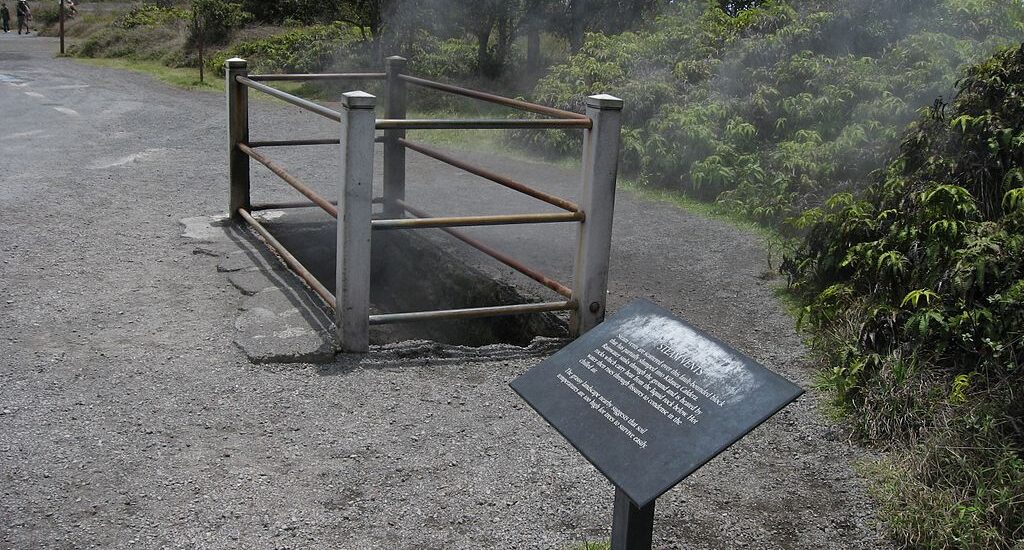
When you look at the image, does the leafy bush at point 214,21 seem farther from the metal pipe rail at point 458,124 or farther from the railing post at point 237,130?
the metal pipe rail at point 458,124

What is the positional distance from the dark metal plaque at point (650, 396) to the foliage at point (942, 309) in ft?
3.46

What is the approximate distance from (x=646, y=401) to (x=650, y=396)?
0.02 metres

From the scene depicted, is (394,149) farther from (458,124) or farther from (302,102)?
(458,124)

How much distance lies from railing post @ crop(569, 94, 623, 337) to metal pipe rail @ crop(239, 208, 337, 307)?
1.18 meters

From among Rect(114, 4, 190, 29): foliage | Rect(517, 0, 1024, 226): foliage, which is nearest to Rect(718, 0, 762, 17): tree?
Rect(517, 0, 1024, 226): foliage

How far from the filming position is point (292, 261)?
5.79 metres

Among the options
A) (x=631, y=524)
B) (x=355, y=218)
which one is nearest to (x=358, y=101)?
(x=355, y=218)

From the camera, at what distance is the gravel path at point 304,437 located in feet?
11.2

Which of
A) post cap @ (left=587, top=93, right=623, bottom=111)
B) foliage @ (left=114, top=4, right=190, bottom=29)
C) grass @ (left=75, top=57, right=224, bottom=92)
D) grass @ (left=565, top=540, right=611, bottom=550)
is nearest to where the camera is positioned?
grass @ (left=565, top=540, right=611, bottom=550)

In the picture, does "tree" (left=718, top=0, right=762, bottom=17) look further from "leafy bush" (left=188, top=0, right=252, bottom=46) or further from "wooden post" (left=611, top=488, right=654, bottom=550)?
"wooden post" (left=611, top=488, right=654, bottom=550)

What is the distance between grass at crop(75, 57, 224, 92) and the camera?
1772cm

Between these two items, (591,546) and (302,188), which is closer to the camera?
(591,546)

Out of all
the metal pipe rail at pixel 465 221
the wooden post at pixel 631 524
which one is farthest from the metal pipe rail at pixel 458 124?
the wooden post at pixel 631 524

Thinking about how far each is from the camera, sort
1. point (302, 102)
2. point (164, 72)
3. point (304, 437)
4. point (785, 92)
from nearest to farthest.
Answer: point (304, 437)
point (302, 102)
point (785, 92)
point (164, 72)
